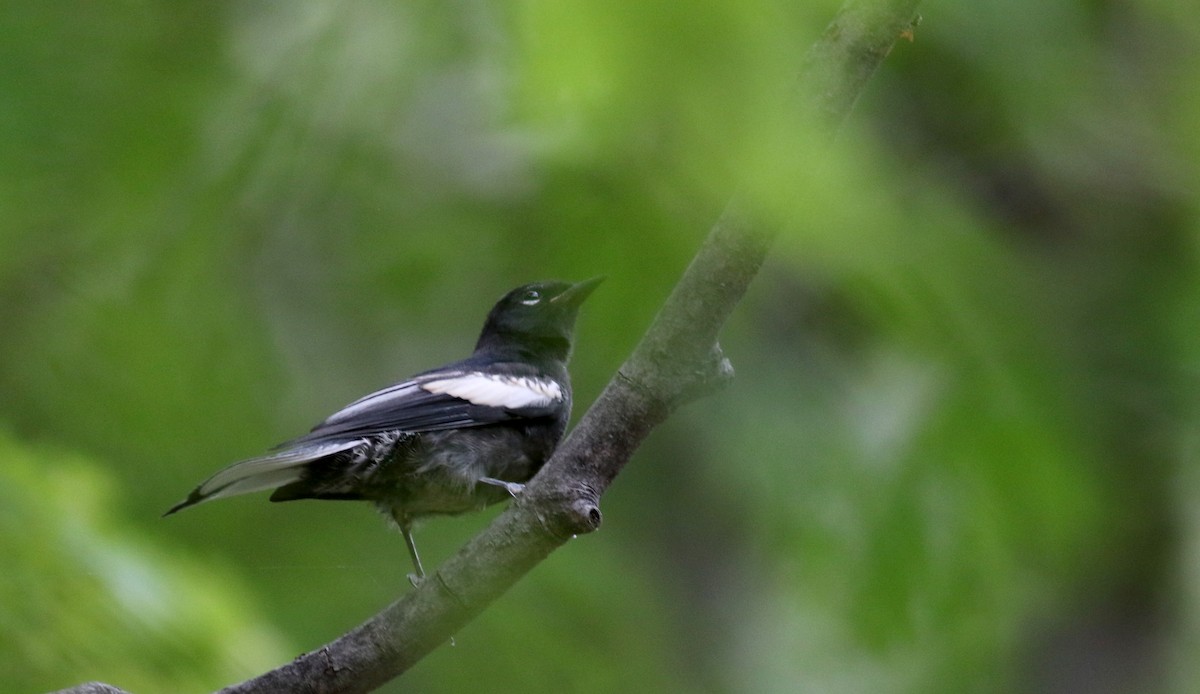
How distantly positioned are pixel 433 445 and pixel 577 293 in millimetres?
784

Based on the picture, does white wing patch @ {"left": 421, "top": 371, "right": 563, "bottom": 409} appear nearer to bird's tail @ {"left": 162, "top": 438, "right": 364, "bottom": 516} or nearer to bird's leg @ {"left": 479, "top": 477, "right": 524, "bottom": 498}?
bird's leg @ {"left": 479, "top": 477, "right": 524, "bottom": 498}

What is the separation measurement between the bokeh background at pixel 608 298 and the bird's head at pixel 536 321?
0.65 ft

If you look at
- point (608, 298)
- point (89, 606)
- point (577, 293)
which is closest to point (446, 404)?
point (577, 293)

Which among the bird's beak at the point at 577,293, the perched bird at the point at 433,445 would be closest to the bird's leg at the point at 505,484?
the perched bird at the point at 433,445

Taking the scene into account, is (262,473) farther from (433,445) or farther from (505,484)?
(505,484)

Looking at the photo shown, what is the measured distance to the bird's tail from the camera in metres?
2.70

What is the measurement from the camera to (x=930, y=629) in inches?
166

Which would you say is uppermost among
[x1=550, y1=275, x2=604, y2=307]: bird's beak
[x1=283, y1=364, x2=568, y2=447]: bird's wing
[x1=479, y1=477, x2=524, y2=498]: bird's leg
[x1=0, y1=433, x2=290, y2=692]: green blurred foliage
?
[x1=550, y1=275, x2=604, y2=307]: bird's beak

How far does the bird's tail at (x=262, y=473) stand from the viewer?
270 centimetres

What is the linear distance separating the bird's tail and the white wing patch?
0.43m

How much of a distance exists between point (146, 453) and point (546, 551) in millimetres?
2509

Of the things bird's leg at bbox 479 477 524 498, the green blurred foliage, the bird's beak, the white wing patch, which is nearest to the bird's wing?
the white wing patch

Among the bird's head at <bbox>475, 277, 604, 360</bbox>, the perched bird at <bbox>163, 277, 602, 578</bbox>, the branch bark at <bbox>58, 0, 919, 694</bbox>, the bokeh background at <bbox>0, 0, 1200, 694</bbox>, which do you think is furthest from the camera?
the bird's head at <bbox>475, 277, 604, 360</bbox>

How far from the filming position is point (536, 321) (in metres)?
4.20
